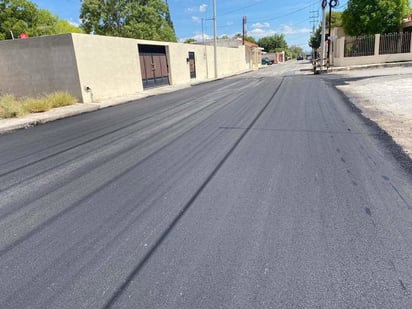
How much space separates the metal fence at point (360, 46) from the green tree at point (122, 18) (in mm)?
24456

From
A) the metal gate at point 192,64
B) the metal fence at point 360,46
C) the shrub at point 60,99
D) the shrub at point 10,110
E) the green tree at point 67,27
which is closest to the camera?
the shrub at point 10,110

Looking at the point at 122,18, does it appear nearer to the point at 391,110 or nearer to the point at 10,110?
the point at 10,110

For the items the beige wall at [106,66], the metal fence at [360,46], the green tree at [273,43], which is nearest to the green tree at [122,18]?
the beige wall at [106,66]

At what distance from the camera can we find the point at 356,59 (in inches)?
1232

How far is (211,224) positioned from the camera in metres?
3.41

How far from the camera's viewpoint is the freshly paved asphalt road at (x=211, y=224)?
2439 millimetres

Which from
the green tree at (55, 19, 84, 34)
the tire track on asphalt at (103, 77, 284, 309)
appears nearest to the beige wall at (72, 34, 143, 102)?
the tire track on asphalt at (103, 77, 284, 309)

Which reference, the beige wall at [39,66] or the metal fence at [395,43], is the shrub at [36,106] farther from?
the metal fence at [395,43]

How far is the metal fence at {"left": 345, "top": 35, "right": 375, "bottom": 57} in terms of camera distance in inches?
1203

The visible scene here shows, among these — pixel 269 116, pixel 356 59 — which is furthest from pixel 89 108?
pixel 356 59

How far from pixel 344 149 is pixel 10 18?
3984 cm

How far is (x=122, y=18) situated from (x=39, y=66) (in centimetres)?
2821

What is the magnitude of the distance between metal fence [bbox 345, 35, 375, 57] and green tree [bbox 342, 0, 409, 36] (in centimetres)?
247

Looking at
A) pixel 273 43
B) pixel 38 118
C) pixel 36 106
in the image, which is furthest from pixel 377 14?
pixel 273 43
